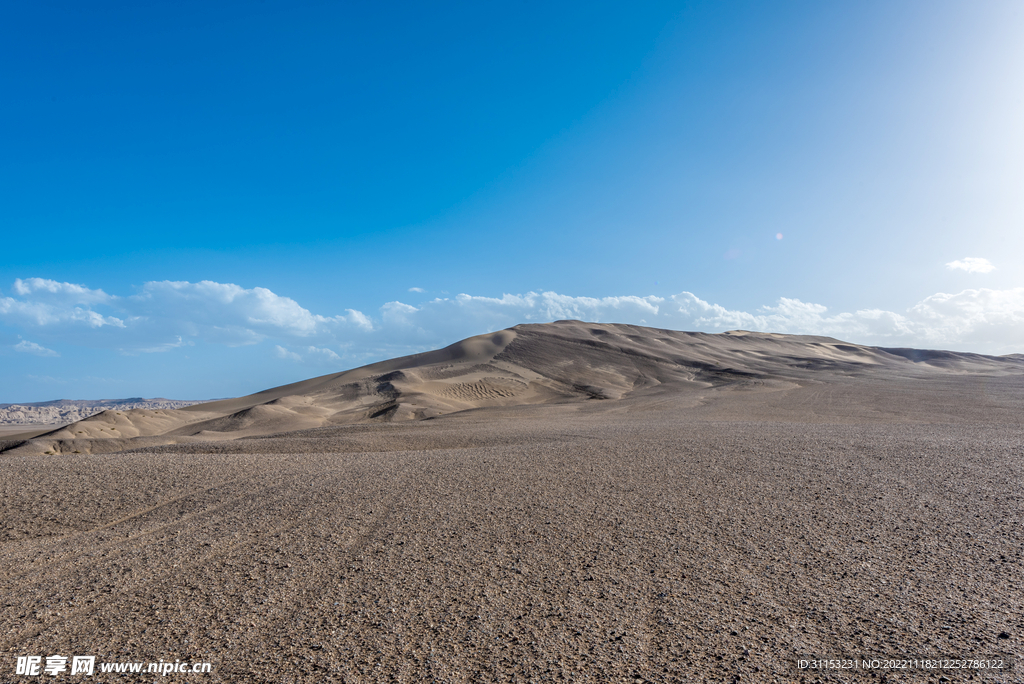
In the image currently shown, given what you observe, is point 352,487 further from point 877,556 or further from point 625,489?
point 877,556

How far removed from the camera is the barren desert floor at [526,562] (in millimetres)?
4230

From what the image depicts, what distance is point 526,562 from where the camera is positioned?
19.7 ft

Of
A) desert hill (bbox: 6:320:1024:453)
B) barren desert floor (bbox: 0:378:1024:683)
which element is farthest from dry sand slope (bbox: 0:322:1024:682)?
desert hill (bbox: 6:320:1024:453)

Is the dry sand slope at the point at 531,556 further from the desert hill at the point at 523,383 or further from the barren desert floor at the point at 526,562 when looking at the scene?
the desert hill at the point at 523,383

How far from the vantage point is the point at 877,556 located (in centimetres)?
605

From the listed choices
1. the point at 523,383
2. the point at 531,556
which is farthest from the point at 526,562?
→ the point at 523,383

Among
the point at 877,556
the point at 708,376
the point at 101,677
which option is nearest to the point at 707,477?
the point at 877,556

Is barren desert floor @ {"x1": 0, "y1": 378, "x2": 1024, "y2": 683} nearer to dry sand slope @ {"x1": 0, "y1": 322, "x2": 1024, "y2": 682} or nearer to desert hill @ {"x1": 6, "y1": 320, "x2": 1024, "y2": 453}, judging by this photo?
dry sand slope @ {"x1": 0, "y1": 322, "x2": 1024, "y2": 682}

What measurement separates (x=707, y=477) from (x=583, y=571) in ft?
15.5

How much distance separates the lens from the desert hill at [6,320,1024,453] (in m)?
27.3

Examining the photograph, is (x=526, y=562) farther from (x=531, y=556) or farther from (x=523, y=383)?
(x=523, y=383)

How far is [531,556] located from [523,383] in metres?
33.8

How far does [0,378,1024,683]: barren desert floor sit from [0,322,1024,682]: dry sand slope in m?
0.03

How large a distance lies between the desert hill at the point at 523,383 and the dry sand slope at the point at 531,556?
430 inches
